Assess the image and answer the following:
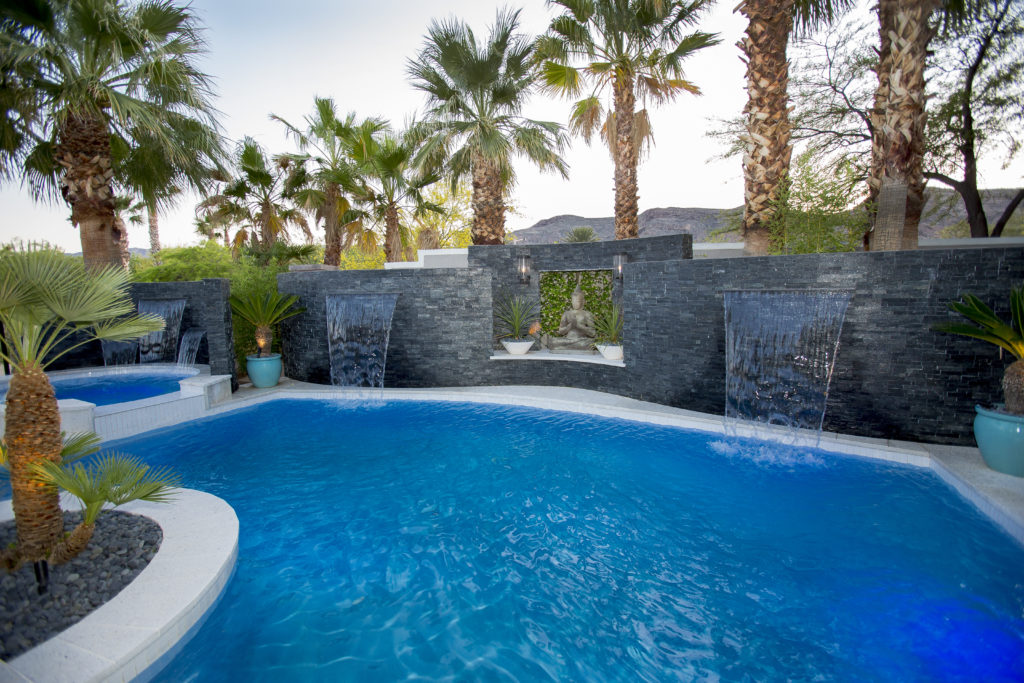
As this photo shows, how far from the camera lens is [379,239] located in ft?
65.9

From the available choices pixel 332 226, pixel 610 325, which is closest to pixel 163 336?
pixel 332 226

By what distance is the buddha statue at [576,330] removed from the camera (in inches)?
410

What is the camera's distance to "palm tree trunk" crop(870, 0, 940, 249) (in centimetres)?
711

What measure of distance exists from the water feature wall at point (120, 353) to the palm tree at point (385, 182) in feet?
28.4

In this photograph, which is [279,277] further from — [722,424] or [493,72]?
[722,424]

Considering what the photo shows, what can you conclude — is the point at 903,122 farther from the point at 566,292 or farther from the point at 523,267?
the point at 523,267

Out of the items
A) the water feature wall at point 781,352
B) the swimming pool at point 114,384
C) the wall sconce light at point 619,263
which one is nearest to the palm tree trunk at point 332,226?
the swimming pool at point 114,384

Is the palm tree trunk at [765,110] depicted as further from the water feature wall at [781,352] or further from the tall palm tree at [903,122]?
the water feature wall at [781,352]

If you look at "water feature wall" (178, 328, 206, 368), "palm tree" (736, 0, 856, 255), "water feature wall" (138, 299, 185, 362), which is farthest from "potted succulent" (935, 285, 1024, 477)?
"water feature wall" (138, 299, 185, 362)

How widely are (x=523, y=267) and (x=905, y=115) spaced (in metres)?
6.64

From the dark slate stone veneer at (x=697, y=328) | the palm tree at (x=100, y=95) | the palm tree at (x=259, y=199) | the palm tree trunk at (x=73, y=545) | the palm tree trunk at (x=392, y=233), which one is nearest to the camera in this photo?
the palm tree trunk at (x=73, y=545)

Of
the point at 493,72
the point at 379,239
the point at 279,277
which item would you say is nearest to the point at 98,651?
the point at 279,277

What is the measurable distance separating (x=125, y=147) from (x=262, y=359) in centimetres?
586

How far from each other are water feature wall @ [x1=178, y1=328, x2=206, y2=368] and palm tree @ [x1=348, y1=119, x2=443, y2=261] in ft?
25.9
